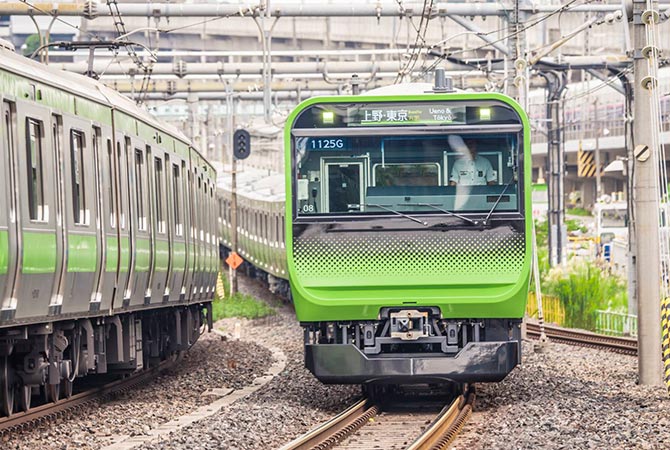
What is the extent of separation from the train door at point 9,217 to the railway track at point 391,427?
2449 mm

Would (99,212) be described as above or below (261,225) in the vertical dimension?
above

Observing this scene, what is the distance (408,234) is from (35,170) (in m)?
4.07

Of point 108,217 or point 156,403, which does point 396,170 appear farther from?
point 156,403

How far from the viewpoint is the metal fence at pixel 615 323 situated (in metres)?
30.3

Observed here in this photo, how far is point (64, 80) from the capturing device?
1374cm

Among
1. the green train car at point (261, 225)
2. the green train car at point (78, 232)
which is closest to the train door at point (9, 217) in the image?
the green train car at point (78, 232)

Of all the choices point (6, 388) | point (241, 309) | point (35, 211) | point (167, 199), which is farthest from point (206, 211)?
point (241, 309)

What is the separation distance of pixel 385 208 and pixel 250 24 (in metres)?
65.0

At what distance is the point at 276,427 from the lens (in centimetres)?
1368

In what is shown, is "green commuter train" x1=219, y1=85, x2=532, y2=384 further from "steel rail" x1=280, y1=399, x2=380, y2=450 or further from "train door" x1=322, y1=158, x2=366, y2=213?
"steel rail" x1=280, y1=399, x2=380, y2=450

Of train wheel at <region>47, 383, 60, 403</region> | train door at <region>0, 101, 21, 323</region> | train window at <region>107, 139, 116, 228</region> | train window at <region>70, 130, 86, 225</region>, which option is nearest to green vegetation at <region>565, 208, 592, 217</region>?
train window at <region>107, 139, 116, 228</region>

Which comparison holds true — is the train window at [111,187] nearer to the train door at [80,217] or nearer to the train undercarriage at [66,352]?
the train door at [80,217]

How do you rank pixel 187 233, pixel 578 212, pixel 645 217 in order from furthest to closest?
pixel 578 212 < pixel 187 233 < pixel 645 217

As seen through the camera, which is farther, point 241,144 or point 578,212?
point 578,212
